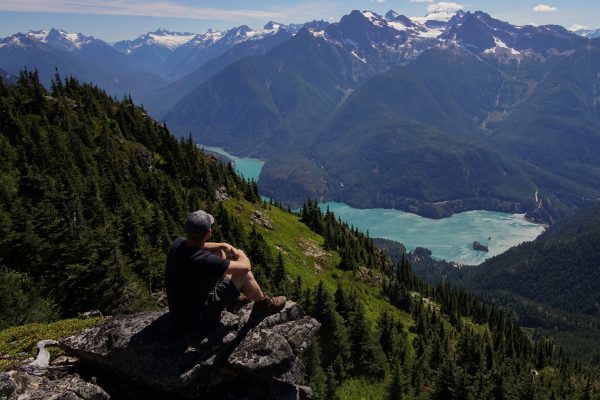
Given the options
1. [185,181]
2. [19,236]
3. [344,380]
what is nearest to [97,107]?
[185,181]

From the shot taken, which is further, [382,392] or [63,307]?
[382,392]

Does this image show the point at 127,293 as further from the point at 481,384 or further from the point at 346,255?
the point at 346,255

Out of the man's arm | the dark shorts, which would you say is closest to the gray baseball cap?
the man's arm

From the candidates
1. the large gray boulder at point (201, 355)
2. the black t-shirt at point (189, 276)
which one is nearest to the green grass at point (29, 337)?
the large gray boulder at point (201, 355)

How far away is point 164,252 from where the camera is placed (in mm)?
65500

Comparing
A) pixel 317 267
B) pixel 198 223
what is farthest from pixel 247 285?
pixel 317 267

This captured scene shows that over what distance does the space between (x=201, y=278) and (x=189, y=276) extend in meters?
0.41

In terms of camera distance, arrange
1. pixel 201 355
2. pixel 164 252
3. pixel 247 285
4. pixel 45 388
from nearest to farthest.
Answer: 1. pixel 45 388
2. pixel 201 355
3. pixel 247 285
4. pixel 164 252

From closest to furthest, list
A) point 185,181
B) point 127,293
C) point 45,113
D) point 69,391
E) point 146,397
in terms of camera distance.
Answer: point 69,391, point 146,397, point 127,293, point 45,113, point 185,181

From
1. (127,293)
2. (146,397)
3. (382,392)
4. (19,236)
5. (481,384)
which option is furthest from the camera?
(481,384)

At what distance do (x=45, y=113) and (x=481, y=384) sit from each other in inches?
4127

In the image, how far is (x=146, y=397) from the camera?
16359mm

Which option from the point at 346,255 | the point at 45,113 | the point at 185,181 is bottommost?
the point at 346,255

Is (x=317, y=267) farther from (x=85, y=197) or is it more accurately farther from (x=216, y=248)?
(x=216, y=248)
